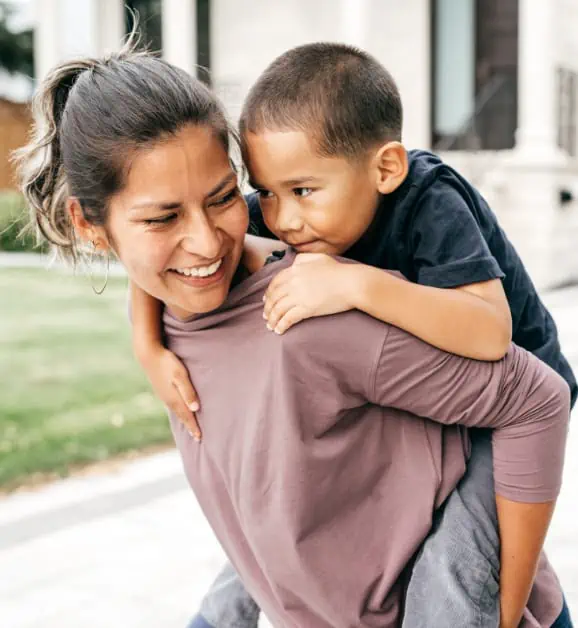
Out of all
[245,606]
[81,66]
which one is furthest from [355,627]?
[81,66]

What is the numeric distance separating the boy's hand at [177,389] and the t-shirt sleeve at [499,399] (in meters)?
0.36

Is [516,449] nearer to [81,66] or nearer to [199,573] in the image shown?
[81,66]

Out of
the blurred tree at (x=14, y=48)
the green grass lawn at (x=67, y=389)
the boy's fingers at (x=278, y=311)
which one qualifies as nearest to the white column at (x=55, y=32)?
the green grass lawn at (x=67, y=389)

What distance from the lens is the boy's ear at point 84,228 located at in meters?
1.88

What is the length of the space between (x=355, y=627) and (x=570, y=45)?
1290cm

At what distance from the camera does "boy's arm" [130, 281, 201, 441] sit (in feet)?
6.01

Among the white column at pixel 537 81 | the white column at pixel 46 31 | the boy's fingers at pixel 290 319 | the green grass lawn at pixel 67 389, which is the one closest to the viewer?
the boy's fingers at pixel 290 319

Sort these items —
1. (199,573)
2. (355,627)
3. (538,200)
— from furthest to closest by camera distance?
(538,200) < (199,573) < (355,627)

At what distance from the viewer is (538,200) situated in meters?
12.4

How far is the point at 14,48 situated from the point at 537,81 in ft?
92.2

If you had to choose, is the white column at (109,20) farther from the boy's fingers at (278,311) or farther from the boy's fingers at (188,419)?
the boy's fingers at (278,311)

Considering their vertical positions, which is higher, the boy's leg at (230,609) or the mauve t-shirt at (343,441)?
the mauve t-shirt at (343,441)

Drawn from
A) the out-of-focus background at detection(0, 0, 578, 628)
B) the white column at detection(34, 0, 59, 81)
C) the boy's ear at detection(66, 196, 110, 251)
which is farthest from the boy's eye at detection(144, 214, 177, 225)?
the white column at detection(34, 0, 59, 81)

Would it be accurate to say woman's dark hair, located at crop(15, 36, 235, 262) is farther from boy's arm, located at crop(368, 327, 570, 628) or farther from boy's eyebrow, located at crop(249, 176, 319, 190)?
boy's arm, located at crop(368, 327, 570, 628)
